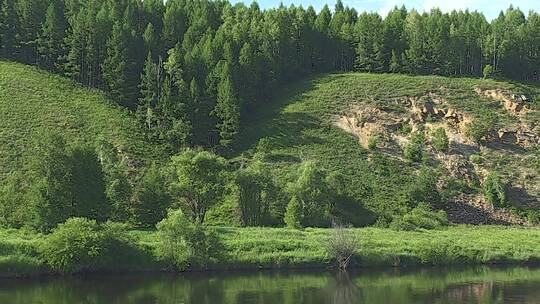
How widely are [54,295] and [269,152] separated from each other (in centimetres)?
4878

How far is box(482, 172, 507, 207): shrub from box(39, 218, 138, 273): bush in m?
51.2

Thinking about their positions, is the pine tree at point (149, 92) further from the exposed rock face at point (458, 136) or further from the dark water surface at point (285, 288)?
the dark water surface at point (285, 288)

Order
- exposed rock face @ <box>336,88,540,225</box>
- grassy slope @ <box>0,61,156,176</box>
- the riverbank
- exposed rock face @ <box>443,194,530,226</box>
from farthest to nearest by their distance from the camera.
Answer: grassy slope @ <box>0,61,156,176</box> < exposed rock face @ <box>336,88,540,225</box> < exposed rock face @ <box>443,194,530,226</box> < the riverbank

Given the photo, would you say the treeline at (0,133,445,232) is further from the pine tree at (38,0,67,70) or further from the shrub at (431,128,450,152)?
the pine tree at (38,0,67,70)

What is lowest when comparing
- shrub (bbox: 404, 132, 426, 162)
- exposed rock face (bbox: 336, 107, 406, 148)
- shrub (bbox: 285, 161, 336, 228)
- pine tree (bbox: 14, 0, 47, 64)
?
shrub (bbox: 285, 161, 336, 228)

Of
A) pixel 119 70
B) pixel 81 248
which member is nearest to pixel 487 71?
pixel 119 70

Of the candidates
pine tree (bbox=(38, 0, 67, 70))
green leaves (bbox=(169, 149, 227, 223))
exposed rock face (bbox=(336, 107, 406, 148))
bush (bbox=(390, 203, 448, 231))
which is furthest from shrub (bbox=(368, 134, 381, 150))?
pine tree (bbox=(38, 0, 67, 70))

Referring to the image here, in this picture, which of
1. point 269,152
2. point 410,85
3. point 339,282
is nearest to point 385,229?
point 339,282

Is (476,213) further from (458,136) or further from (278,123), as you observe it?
(278,123)

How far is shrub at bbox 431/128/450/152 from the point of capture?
87.7 m

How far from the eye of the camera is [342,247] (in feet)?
190

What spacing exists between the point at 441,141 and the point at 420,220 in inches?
819

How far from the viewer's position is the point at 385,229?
69.0 meters

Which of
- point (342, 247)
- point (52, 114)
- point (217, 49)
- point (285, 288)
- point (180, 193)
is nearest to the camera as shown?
point (285, 288)
